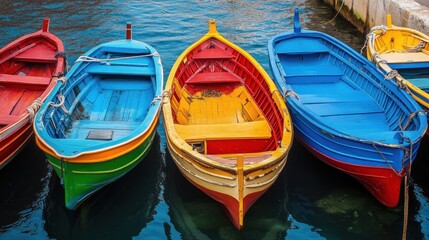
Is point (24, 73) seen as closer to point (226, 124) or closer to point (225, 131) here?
point (226, 124)

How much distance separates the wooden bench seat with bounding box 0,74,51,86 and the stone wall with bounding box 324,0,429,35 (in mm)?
9000

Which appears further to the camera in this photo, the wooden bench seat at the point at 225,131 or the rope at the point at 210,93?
the rope at the point at 210,93

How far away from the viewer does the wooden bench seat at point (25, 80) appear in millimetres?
A: 9930

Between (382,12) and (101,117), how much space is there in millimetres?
8989

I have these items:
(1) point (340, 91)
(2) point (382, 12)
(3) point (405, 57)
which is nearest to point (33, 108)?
(1) point (340, 91)

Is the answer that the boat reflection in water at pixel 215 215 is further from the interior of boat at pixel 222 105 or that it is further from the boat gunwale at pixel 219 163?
the boat gunwale at pixel 219 163

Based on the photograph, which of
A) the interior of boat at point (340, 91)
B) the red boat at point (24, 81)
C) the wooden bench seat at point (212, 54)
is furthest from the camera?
the wooden bench seat at point (212, 54)

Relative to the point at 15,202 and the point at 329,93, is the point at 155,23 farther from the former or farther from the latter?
the point at 15,202

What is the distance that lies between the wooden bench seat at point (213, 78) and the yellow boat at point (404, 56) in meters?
3.11

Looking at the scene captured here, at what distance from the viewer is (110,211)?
26.4 ft

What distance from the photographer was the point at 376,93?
973 centimetres

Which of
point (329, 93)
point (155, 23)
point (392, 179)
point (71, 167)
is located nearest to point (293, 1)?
point (155, 23)

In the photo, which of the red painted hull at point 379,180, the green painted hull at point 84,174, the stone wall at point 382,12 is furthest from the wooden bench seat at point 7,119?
the stone wall at point 382,12

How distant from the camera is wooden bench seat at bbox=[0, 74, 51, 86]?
9.93 meters
